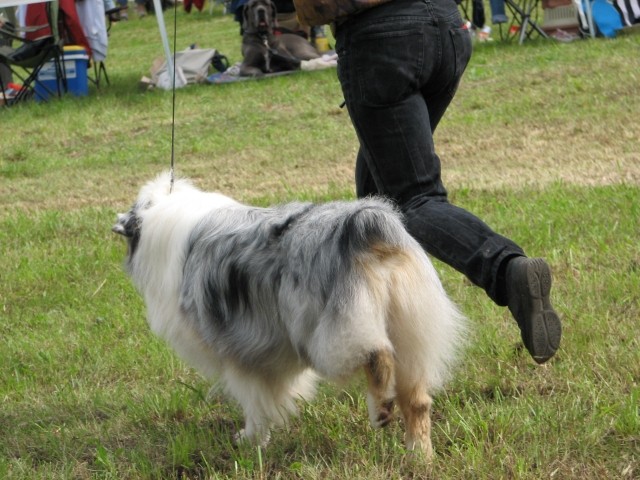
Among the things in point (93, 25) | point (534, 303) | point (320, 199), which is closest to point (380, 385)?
point (534, 303)

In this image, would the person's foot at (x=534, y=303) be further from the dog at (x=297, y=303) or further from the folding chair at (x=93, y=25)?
the folding chair at (x=93, y=25)

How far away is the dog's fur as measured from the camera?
500 inches

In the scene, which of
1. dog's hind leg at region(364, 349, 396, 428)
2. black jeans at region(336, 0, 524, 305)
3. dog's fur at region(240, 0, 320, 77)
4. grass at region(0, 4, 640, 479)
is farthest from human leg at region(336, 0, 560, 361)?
dog's fur at region(240, 0, 320, 77)

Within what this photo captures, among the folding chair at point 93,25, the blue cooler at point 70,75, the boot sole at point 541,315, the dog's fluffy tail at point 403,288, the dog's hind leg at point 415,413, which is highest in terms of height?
the dog's fluffy tail at point 403,288

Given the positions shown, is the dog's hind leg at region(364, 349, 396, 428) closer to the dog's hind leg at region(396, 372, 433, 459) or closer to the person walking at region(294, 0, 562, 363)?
the dog's hind leg at region(396, 372, 433, 459)

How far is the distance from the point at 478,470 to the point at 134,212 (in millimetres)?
1661

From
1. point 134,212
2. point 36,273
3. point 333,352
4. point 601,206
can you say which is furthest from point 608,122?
point 333,352

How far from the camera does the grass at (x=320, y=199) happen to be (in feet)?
10.2

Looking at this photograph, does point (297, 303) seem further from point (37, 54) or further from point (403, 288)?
point (37, 54)

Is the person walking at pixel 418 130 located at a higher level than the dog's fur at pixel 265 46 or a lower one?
higher

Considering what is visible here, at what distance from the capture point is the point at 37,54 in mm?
12219

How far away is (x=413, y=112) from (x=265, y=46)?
9.98 m

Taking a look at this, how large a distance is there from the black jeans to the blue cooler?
33.1 feet

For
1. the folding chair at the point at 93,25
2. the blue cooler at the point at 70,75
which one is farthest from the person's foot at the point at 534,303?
the folding chair at the point at 93,25
